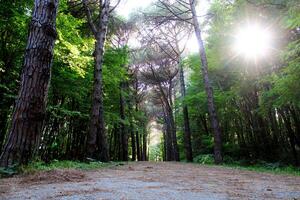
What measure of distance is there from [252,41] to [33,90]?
7652 mm

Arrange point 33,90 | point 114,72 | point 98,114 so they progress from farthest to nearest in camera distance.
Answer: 1. point 114,72
2. point 98,114
3. point 33,90

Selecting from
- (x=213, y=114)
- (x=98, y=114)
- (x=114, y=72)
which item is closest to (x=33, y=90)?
(x=98, y=114)

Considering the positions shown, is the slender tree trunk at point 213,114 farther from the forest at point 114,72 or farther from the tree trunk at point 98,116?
the tree trunk at point 98,116

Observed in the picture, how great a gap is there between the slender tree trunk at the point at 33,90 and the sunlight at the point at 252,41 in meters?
6.53

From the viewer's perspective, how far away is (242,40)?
873 cm

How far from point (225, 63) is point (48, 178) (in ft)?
28.5

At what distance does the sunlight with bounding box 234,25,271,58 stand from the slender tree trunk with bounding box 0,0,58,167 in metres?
6.53

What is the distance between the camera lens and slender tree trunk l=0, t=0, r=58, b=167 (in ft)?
12.0

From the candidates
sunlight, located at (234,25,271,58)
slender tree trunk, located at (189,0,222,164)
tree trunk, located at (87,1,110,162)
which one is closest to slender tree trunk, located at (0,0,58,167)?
tree trunk, located at (87,1,110,162)

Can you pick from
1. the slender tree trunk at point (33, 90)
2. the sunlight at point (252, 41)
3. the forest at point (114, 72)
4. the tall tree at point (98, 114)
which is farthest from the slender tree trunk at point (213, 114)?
the slender tree trunk at point (33, 90)

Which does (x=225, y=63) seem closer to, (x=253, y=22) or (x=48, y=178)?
(x=253, y=22)

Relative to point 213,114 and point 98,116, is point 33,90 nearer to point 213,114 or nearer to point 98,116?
point 98,116

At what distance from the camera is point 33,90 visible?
3869 millimetres

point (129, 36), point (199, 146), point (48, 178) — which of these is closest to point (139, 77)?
point (129, 36)
